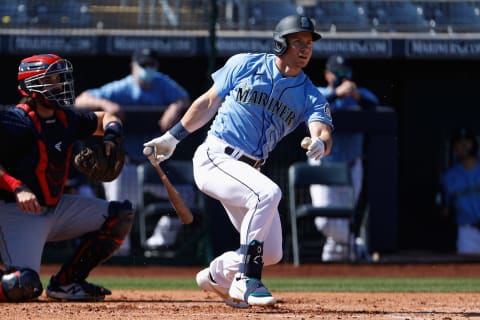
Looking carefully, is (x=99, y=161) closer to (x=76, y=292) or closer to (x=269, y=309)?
(x=76, y=292)

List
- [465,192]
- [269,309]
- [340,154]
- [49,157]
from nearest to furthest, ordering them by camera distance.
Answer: [269,309] < [49,157] < [340,154] < [465,192]

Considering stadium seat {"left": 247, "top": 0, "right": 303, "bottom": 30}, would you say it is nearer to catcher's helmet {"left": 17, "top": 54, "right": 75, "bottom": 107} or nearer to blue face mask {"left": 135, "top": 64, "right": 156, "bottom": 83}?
blue face mask {"left": 135, "top": 64, "right": 156, "bottom": 83}

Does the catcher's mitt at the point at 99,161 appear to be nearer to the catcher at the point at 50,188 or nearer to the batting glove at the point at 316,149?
the catcher at the point at 50,188

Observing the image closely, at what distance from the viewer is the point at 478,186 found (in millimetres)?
11062

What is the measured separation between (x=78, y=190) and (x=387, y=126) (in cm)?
301

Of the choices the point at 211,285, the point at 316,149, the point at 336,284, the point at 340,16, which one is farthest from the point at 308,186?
the point at 316,149

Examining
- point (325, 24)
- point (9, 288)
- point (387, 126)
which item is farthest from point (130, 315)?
point (325, 24)

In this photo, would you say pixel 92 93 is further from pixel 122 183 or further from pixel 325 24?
pixel 325 24

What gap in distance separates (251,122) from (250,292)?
934 mm

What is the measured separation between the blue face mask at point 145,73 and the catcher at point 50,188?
145 inches

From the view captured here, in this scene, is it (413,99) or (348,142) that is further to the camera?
(413,99)

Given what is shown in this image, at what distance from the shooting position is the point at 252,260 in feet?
17.1

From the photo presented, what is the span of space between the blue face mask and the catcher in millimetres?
3683

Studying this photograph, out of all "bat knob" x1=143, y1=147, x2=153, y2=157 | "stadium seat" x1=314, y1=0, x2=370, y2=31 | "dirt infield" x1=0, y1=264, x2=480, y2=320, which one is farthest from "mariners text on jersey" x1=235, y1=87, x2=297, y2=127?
"stadium seat" x1=314, y1=0, x2=370, y2=31
